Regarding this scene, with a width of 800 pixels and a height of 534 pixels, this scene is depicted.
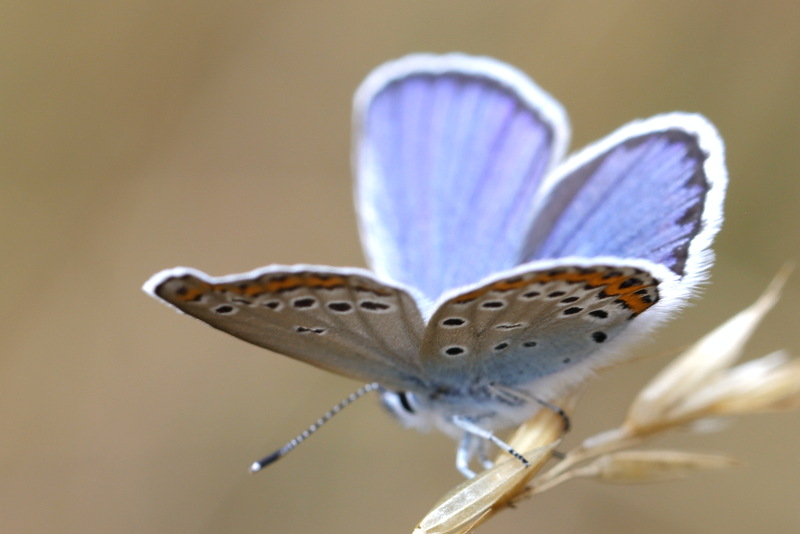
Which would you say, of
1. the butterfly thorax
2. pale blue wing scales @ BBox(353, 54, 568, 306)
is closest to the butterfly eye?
the butterfly thorax

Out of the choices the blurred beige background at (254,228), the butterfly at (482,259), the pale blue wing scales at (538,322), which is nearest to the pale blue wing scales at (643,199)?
the butterfly at (482,259)

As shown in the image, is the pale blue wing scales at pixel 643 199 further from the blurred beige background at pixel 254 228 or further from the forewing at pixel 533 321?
the blurred beige background at pixel 254 228

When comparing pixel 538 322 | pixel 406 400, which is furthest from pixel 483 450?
pixel 538 322

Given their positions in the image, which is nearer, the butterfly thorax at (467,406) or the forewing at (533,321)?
the forewing at (533,321)

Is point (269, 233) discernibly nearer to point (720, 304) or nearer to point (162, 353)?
point (162, 353)

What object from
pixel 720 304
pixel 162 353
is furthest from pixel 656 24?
pixel 162 353
